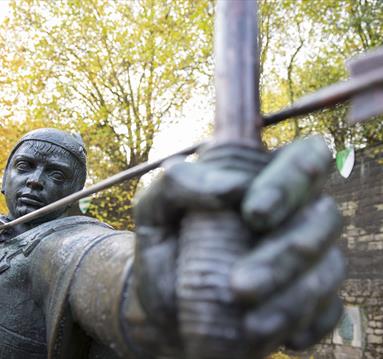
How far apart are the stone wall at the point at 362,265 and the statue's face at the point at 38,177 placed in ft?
20.5

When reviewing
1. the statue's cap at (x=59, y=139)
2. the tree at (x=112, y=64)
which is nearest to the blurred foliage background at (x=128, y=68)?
the tree at (x=112, y=64)

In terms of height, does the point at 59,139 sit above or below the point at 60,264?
above

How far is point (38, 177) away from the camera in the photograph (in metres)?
1.68

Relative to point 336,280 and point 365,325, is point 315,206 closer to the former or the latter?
point 336,280

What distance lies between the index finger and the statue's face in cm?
119

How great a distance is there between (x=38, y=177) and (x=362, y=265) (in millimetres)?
6546

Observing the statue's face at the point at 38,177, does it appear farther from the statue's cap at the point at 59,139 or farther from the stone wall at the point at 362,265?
the stone wall at the point at 362,265

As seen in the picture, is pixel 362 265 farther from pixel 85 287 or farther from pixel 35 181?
pixel 85 287

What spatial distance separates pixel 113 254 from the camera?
104 centimetres

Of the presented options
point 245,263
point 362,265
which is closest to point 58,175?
point 245,263

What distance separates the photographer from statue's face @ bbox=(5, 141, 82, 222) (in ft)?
5.50

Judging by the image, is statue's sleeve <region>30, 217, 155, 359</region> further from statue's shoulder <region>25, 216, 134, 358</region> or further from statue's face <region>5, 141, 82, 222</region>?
statue's face <region>5, 141, 82, 222</region>

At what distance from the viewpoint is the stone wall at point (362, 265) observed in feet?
23.0

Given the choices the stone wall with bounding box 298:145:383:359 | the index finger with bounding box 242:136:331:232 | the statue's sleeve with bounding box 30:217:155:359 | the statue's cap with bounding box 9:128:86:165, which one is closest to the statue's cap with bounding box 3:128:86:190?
the statue's cap with bounding box 9:128:86:165
